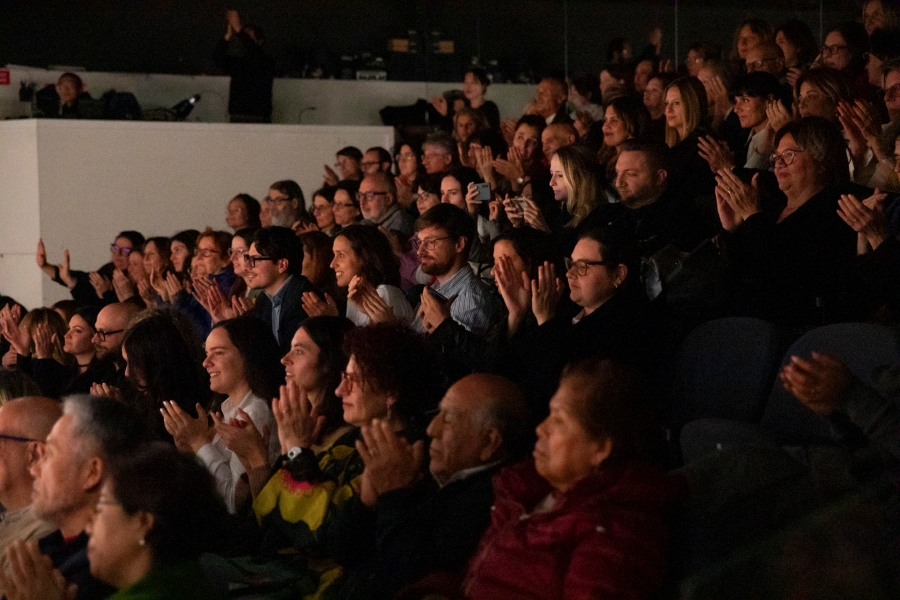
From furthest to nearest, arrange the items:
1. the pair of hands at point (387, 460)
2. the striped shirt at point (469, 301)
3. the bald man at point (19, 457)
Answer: the striped shirt at point (469, 301)
the bald man at point (19, 457)
the pair of hands at point (387, 460)

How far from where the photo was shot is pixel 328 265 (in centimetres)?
508

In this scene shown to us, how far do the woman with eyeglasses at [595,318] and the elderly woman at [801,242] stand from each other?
1.30 ft

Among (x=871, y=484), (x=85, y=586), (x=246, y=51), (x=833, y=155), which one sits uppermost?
(x=246, y=51)

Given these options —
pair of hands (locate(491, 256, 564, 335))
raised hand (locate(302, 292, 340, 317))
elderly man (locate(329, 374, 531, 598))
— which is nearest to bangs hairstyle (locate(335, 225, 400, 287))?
raised hand (locate(302, 292, 340, 317))

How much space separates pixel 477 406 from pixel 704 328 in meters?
0.85

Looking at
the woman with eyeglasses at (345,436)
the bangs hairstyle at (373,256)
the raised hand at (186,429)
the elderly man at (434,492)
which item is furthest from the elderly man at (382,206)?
the elderly man at (434,492)

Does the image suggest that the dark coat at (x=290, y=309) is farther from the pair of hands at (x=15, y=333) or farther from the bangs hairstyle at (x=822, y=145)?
the bangs hairstyle at (x=822, y=145)

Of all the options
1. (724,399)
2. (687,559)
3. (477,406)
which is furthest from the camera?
(724,399)

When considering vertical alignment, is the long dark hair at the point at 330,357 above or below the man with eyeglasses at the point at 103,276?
above

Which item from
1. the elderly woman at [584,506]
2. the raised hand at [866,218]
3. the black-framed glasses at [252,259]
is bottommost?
the elderly woman at [584,506]

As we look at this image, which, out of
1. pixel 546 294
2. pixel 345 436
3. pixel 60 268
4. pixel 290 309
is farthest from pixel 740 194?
pixel 60 268

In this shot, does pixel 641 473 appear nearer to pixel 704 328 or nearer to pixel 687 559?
pixel 687 559

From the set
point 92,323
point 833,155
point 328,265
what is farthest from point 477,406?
point 92,323

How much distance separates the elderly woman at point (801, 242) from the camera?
3.62m
